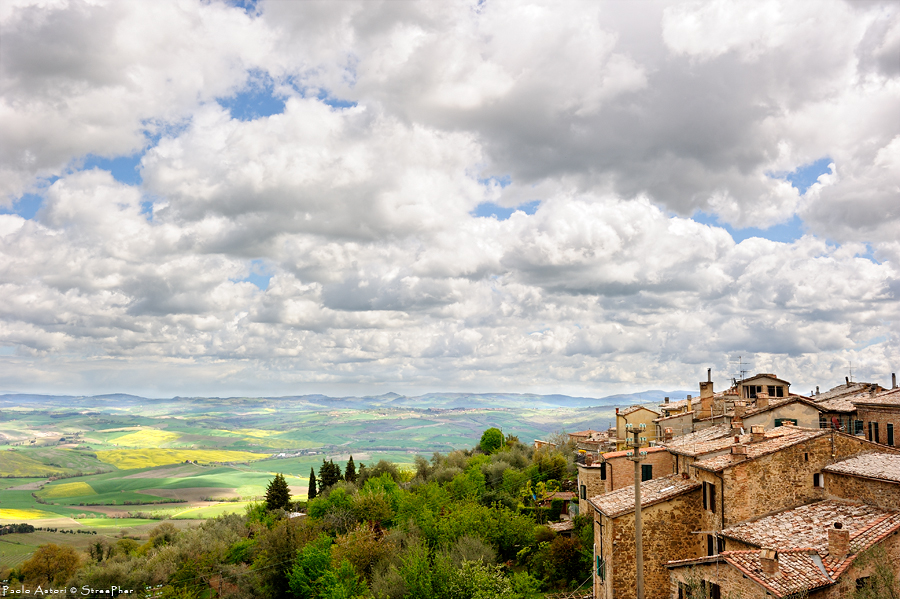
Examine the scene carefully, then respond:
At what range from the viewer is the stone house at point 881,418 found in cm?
4581

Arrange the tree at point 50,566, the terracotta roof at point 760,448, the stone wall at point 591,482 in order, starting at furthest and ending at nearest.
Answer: the tree at point 50,566, the stone wall at point 591,482, the terracotta roof at point 760,448

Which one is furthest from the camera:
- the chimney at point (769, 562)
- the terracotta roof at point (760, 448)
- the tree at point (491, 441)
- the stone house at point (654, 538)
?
the tree at point (491, 441)

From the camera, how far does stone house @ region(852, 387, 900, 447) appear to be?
150 ft

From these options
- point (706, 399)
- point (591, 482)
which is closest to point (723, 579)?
point (591, 482)

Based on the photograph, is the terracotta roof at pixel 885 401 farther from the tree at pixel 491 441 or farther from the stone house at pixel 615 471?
the tree at pixel 491 441

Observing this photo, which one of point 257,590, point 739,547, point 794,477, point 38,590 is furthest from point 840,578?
point 38,590

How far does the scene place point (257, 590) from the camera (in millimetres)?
57969

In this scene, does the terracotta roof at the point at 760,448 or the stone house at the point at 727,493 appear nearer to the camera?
the stone house at the point at 727,493

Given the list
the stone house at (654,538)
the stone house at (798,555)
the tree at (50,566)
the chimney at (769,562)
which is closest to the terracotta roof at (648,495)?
the stone house at (654,538)

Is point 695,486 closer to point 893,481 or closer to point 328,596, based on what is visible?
point 893,481

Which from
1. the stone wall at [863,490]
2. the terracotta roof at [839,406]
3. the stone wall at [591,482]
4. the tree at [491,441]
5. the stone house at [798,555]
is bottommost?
the tree at [491,441]

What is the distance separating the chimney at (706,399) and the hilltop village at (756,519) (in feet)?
72.8

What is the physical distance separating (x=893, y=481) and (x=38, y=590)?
8103 centimetres

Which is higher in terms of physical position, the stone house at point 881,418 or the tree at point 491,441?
the stone house at point 881,418
